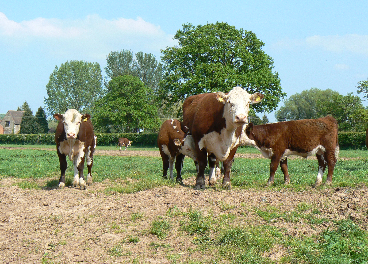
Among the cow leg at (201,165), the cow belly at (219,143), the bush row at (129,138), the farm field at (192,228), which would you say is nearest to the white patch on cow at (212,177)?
the cow leg at (201,165)

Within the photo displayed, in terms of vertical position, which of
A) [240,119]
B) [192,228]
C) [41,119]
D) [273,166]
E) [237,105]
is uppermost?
[41,119]

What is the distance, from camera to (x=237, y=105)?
27.4 feet

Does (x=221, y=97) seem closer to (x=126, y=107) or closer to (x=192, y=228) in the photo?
(x=192, y=228)

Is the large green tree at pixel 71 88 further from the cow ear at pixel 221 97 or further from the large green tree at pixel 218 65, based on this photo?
the cow ear at pixel 221 97

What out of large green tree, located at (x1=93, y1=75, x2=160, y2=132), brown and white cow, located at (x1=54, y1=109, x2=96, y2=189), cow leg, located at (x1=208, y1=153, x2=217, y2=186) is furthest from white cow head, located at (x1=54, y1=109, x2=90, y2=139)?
large green tree, located at (x1=93, y1=75, x2=160, y2=132)

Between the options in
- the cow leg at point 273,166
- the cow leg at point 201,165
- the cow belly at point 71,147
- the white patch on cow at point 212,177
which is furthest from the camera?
the cow belly at point 71,147

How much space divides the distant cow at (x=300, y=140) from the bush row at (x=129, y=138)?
36176 mm

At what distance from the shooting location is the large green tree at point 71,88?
8744 centimetres

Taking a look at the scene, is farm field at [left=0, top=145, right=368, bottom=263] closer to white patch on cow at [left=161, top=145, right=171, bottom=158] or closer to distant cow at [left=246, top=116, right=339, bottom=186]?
distant cow at [left=246, top=116, right=339, bottom=186]

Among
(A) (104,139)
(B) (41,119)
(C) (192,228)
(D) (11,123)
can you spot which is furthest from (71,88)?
(C) (192,228)

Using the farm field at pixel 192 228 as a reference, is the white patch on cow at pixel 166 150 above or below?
above

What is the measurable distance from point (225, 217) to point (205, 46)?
113 ft

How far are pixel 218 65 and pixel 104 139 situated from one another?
31.2m

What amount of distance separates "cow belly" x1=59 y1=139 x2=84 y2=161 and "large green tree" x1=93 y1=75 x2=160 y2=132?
194 ft
